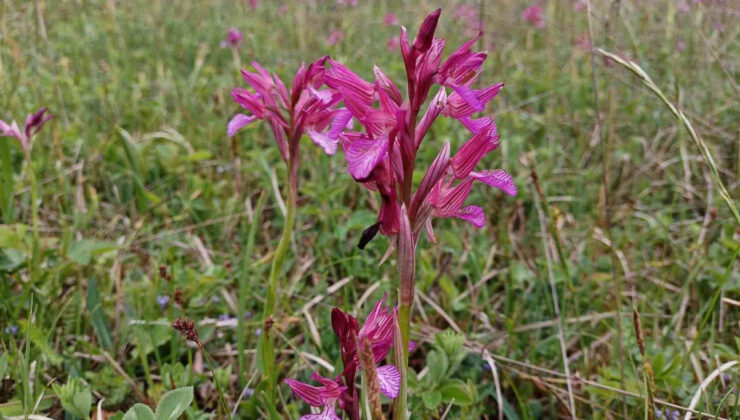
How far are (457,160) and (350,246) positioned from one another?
151cm

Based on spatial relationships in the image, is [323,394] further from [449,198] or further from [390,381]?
[449,198]

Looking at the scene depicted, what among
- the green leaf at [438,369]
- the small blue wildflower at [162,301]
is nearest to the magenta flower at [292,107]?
the green leaf at [438,369]

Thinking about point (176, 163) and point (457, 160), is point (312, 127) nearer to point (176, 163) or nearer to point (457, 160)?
point (457, 160)

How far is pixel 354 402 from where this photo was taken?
1115mm

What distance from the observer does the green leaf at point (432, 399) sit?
150cm

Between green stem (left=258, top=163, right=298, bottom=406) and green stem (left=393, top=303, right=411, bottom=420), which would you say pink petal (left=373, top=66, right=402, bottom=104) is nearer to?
green stem (left=393, top=303, right=411, bottom=420)

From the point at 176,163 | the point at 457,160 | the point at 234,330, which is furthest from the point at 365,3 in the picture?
the point at 457,160

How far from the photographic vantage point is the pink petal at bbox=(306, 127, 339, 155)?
1316 mm

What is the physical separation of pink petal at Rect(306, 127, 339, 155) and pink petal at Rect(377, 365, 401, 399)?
47 centimetres

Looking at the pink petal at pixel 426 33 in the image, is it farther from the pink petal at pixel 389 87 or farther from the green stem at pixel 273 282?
the green stem at pixel 273 282

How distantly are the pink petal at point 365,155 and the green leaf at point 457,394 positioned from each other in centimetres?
76

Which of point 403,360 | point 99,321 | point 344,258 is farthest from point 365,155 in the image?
point 99,321

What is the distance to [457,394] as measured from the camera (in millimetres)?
1515

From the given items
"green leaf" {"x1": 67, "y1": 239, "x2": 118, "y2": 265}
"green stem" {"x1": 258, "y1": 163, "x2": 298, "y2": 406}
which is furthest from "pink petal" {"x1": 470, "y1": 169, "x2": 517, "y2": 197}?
"green leaf" {"x1": 67, "y1": 239, "x2": 118, "y2": 265}
